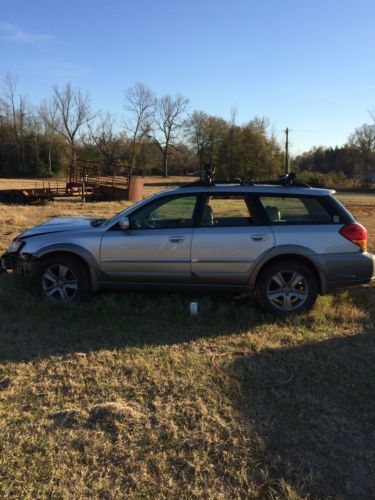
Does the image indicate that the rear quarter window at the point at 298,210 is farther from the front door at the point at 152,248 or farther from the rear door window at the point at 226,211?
the front door at the point at 152,248

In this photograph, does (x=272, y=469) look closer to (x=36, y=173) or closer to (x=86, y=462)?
(x=86, y=462)

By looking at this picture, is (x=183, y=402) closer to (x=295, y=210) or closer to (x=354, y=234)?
(x=295, y=210)

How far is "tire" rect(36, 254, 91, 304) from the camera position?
5633mm

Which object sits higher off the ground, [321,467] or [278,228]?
[278,228]

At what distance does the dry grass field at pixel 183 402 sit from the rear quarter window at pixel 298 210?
3.66 feet

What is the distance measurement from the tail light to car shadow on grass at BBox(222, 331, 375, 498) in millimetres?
1205

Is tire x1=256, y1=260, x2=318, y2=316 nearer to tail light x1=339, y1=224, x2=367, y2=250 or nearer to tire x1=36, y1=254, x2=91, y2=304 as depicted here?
tail light x1=339, y1=224, x2=367, y2=250

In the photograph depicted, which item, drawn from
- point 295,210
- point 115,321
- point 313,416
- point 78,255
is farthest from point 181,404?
point 295,210

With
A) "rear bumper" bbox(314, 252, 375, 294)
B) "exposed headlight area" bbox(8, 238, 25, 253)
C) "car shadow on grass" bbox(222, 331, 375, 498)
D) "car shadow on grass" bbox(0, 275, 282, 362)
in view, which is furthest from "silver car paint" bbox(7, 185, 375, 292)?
"car shadow on grass" bbox(222, 331, 375, 498)

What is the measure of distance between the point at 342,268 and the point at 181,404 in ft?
9.27

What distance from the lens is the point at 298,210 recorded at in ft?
18.1

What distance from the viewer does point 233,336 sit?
15.9ft

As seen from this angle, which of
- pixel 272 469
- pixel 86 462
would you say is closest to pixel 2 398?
pixel 86 462

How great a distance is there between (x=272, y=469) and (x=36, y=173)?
69.6 meters
